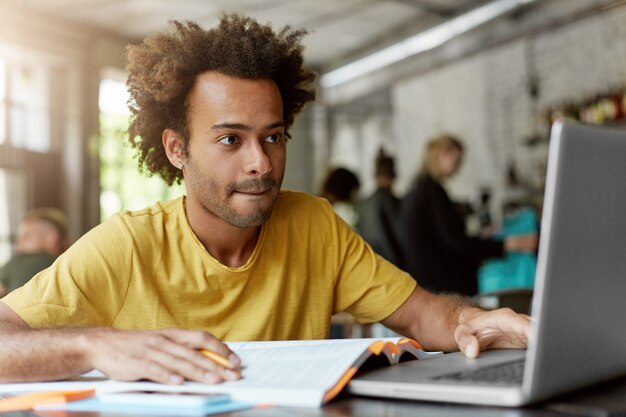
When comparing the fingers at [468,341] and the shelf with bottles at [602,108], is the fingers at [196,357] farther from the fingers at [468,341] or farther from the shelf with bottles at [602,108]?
the shelf with bottles at [602,108]

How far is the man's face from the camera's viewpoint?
1418 millimetres

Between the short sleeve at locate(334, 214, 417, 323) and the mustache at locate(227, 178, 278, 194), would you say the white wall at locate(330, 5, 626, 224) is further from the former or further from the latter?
the mustache at locate(227, 178, 278, 194)

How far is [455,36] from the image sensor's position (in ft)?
23.8

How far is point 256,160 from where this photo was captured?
4.56 feet

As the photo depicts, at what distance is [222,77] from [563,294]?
94 centimetres

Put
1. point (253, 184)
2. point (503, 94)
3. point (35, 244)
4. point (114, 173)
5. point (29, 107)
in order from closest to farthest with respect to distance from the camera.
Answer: point (253, 184) → point (35, 244) → point (503, 94) → point (29, 107) → point (114, 173)

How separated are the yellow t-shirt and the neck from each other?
0.03 m

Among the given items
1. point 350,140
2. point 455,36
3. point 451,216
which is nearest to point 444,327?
point 451,216

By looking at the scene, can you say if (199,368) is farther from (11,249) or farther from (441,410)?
(11,249)

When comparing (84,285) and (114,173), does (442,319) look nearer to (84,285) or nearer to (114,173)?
(84,285)

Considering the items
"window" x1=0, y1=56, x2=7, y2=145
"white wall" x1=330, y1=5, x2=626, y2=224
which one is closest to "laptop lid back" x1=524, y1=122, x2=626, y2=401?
"white wall" x1=330, y1=5, x2=626, y2=224

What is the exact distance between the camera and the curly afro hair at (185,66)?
1506mm

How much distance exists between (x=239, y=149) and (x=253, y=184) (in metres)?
0.07

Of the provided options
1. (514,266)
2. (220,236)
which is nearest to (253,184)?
(220,236)
